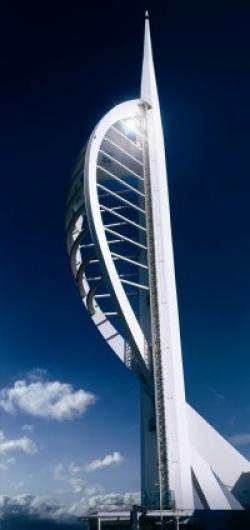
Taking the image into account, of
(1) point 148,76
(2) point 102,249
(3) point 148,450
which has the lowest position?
(3) point 148,450

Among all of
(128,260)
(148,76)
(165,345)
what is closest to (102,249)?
(128,260)

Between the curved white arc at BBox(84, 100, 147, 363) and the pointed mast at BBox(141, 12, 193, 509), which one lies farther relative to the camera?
the curved white arc at BBox(84, 100, 147, 363)

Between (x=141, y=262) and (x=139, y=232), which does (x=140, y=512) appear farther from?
(x=139, y=232)

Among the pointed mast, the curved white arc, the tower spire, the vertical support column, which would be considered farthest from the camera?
the tower spire

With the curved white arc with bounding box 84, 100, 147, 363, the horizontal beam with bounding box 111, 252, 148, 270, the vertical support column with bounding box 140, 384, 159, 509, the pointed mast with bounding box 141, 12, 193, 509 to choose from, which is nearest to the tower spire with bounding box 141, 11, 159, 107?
the pointed mast with bounding box 141, 12, 193, 509

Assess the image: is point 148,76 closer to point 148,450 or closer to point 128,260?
point 128,260

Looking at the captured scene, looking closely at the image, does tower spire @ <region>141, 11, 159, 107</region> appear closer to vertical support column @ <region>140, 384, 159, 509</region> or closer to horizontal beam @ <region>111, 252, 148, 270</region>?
horizontal beam @ <region>111, 252, 148, 270</region>

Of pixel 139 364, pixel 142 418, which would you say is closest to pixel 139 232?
pixel 139 364

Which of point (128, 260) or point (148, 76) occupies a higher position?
point (148, 76)

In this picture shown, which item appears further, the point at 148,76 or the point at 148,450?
the point at 148,76

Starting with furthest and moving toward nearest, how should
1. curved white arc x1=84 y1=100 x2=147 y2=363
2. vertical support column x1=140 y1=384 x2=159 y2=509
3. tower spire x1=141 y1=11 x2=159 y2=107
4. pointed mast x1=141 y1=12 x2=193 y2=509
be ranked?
tower spire x1=141 y1=11 x2=159 y2=107 → vertical support column x1=140 y1=384 x2=159 y2=509 → curved white arc x1=84 y1=100 x2=147 y2=363 → pointed mast x1=141 y1=12 x2=193 y2=509

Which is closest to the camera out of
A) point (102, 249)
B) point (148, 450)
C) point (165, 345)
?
point (102, 249)

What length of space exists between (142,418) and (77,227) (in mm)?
15056

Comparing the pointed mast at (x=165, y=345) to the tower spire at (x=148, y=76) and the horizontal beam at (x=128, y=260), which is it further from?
the tower spire at (x=148, y=76)
